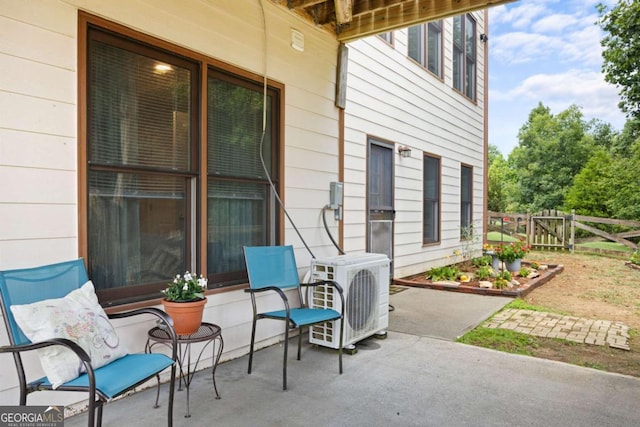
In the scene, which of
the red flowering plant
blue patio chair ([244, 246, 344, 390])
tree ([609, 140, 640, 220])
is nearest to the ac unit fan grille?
blue patio chair ([244, 246, 344, 390])

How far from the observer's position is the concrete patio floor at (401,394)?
2.32m

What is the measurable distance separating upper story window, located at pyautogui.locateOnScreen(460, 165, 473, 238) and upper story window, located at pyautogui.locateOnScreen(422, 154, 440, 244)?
123 centimetres

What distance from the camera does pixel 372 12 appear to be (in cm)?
410

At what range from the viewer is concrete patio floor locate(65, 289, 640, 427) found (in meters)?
2.32

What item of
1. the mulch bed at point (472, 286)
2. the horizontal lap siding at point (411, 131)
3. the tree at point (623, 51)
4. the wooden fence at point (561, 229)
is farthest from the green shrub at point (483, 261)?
the tree at point (623, 51)

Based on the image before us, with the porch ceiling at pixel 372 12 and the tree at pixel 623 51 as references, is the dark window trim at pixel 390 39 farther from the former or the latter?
the tree at pixel 623 51

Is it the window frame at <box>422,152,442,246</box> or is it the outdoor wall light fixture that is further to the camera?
the window frame at <box>422,152,442,246</box>

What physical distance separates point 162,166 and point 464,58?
7.34 metres

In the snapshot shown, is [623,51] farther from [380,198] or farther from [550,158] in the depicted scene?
[550,158]

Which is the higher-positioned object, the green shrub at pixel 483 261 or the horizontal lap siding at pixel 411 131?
the horizontal lap siding at pixel 411 131

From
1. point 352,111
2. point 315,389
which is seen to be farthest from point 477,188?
point 315,389

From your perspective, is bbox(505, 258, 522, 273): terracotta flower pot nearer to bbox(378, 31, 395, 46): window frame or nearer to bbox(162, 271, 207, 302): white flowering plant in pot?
bbox(378, 31, 395, 46): window frame

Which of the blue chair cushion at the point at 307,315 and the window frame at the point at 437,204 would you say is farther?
the window frame at the point at 437,204

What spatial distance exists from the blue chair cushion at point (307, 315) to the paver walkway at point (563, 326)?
1.94 m
